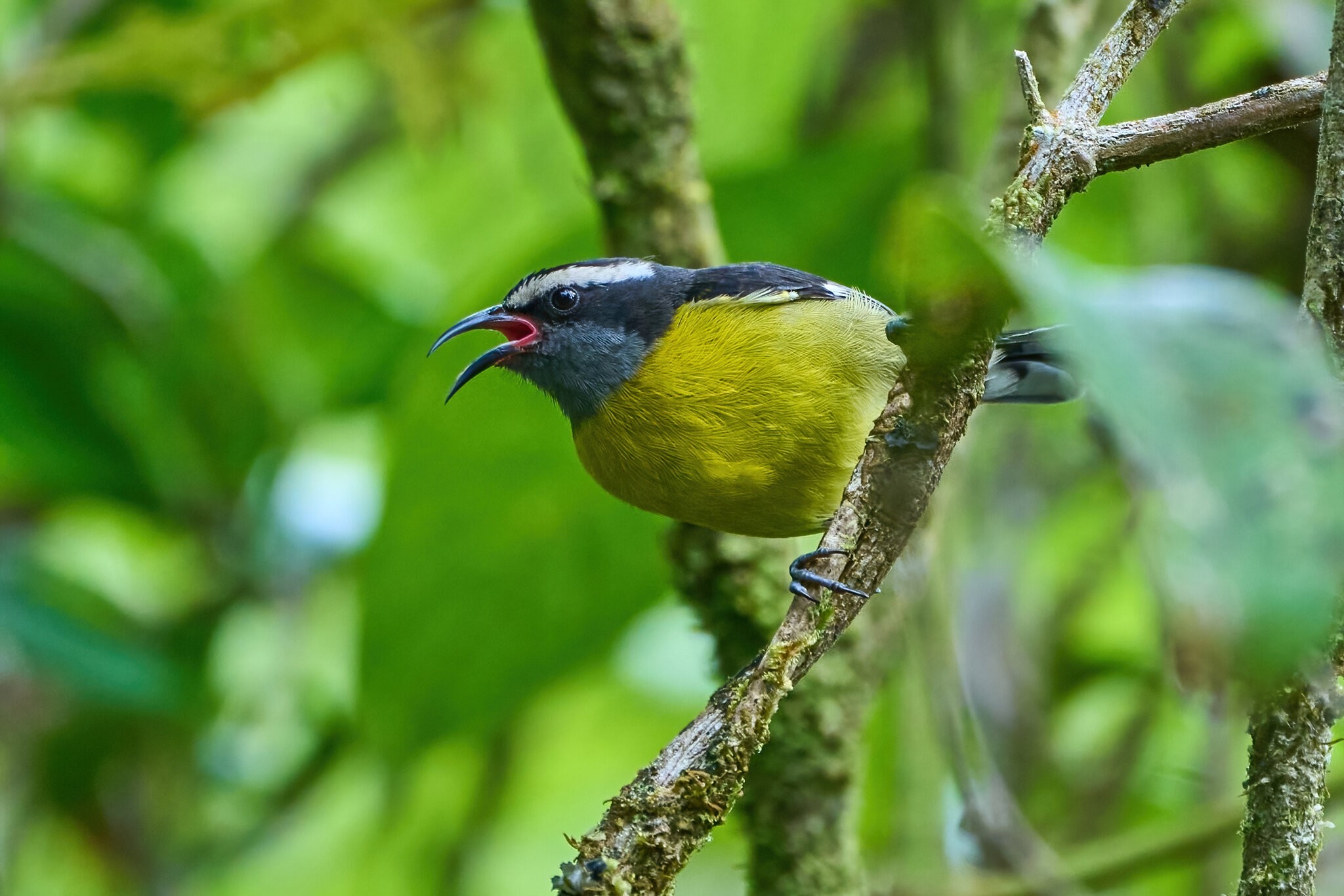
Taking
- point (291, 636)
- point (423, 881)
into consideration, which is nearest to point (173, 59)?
point (291, 636)

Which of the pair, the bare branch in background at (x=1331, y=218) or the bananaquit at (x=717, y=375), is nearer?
the bare branch in background at (x=1331, y=218)

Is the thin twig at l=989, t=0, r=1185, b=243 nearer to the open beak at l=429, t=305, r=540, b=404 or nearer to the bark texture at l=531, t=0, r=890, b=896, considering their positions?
the bark texture at l=531, t=0, r=890, b=896

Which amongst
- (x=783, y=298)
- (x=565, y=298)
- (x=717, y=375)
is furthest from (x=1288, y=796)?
(x=565, y=298)

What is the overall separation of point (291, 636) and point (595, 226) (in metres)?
1.35

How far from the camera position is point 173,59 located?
3148 millimetres

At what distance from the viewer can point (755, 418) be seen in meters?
2.56

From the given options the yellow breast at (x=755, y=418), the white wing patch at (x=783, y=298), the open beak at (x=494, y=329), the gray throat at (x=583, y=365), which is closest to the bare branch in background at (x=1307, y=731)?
the yellow breast at (x=755, y=418)

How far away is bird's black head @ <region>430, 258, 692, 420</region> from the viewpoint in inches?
114

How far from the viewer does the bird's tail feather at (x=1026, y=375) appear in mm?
2715

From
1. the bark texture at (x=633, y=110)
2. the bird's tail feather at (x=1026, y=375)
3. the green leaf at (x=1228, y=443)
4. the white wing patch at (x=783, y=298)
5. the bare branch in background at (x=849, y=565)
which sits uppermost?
the bark texture at (x=633, y=110)

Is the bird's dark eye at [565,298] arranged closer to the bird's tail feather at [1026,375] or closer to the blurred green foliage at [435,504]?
the blurred green foliage at [435,504]

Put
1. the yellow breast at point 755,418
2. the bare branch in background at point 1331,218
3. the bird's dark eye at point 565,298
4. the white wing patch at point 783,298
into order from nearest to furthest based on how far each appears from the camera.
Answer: the bare branch in background at point 1331,218 < the yellow breast at point 755,418 < the white wing patch at point 783,298 < the bird's dark eye at point 565,298

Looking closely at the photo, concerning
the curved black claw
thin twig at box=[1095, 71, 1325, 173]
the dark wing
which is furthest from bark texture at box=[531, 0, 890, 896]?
thin twig at box=[1095, 71, 1325, 173]

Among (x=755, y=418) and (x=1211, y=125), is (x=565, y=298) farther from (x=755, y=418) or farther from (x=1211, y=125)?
(x=1211, y=125)
